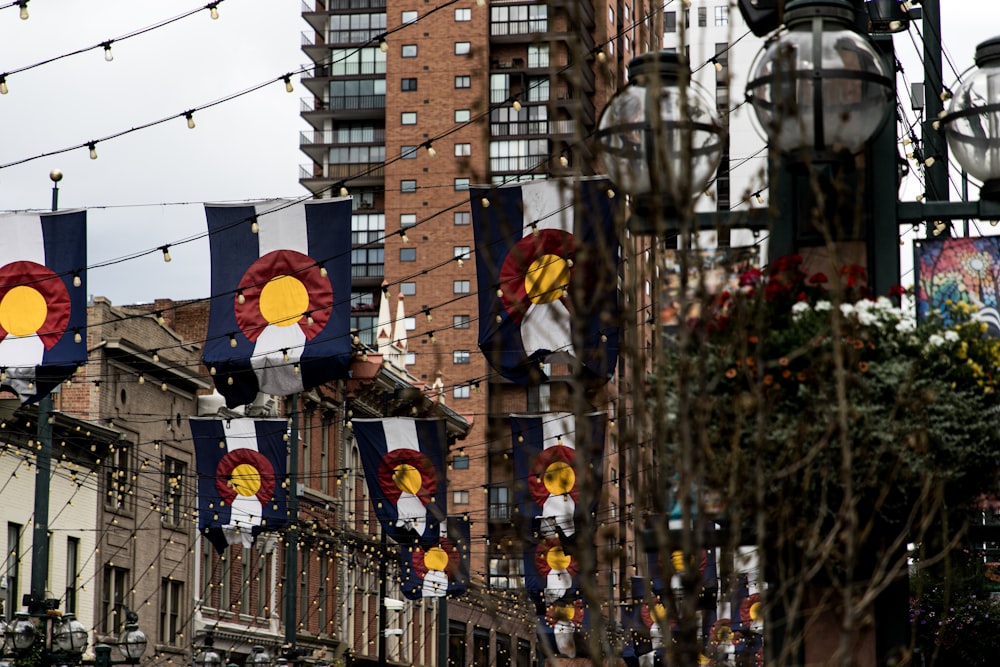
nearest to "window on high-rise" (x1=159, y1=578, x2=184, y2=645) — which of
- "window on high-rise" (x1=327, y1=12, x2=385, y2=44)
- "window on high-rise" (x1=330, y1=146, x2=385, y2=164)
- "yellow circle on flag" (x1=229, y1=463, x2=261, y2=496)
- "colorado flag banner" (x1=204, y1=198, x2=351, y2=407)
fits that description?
"yellow circle on flag" (x1=229, y1=463, x2=261, y2=496)

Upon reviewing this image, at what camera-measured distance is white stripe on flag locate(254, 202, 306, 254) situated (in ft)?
74.4

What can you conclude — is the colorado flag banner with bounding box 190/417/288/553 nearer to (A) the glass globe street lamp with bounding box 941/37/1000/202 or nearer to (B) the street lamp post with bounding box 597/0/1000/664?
(B) the street lamp post with bounding box 597/0/1000/664

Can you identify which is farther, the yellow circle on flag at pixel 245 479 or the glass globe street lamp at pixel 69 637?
the yellow circle on flag at pixel 245 479

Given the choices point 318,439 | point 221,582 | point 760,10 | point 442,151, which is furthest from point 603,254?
point 442,151

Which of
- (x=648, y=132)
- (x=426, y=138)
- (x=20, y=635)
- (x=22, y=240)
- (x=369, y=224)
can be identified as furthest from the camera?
(x=369, y=224)

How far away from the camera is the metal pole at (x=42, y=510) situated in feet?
105

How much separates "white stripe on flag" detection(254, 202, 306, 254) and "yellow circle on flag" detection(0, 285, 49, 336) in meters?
3.25

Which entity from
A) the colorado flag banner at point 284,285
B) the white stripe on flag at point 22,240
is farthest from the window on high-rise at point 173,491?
the colorado flag banner at point 284,285

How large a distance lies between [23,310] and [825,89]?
1775 cm

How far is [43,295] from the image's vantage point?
76.8 feet

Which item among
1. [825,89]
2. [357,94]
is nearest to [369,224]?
[357,94]

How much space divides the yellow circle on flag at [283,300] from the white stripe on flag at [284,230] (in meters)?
0.44

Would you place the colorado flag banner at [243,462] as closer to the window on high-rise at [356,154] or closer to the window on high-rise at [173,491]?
the window on high-rise at [173,491]

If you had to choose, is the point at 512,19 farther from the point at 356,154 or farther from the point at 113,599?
the point at 113,599
